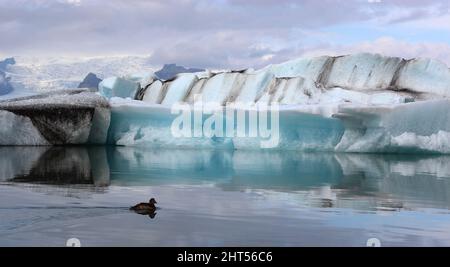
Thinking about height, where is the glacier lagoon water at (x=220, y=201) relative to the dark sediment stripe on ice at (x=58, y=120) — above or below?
below

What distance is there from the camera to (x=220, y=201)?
397 inches

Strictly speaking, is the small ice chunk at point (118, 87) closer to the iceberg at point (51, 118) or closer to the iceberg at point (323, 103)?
the iceberg at point (323, 103)

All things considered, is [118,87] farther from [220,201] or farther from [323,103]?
[220,201]

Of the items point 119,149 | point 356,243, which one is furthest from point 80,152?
point 356,243

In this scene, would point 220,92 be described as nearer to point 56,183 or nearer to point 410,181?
point 410,181

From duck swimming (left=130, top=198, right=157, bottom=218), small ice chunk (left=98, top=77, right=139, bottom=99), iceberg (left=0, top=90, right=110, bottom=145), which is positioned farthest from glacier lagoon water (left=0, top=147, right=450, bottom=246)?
small ice chunk (left=98, top=77, right=139, bottom=99)

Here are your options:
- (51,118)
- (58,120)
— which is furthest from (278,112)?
(51,118)

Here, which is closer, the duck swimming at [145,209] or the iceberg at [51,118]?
the duck swimming at [145,209]

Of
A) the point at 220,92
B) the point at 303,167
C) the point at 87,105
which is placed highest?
the point at 220,92

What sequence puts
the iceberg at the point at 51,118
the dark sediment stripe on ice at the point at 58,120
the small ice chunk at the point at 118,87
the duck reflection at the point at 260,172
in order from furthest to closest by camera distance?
the small ice chunk at the point at 118,87
the dark sediment stripe on ice at the point at 58,120
the iceberg at the point at 51,118
the duck reflection at the point at 260,172

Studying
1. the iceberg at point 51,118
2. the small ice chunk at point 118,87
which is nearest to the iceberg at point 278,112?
the iceberg at point 51,118

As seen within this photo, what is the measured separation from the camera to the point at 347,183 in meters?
13.3

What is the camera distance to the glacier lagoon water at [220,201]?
7062 millimetres

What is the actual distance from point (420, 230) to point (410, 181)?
20.0ft
